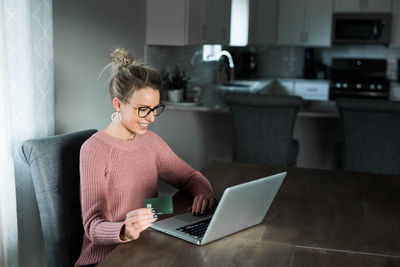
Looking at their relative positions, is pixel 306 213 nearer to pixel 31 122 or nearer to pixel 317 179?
pixel 317 179

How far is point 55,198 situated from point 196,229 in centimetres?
56

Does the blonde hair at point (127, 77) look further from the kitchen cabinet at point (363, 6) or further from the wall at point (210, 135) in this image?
the kitchen cabinet at point (363, 6)

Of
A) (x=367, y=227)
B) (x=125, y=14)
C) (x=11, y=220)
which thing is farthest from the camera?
(x=125, y=14)

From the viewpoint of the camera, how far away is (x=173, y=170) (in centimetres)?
212

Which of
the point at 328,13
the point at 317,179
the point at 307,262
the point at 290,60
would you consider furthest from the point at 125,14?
the point at 290,60

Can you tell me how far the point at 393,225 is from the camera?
5.78ft

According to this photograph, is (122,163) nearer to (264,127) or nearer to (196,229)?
(196,229)

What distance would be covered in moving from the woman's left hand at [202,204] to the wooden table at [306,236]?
97mm

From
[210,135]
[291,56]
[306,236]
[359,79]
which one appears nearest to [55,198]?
[306,236]

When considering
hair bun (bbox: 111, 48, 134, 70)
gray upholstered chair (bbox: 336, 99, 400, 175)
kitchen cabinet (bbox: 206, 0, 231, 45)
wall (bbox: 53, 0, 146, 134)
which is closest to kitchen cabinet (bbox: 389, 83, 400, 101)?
kitchen cabinet (bbox: 206, 0, 231, 45)

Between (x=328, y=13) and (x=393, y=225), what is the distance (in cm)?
514

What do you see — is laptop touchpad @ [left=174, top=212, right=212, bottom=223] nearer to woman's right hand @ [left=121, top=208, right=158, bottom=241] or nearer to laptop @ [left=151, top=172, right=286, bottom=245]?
laptop @ [left=151, top=172, right=286, bottom=245]

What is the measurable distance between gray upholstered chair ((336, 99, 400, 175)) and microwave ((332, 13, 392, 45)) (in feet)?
10.5

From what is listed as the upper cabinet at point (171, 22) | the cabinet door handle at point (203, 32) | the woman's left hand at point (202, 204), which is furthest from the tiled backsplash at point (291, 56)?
the woman's left hand at point (202, 204)
